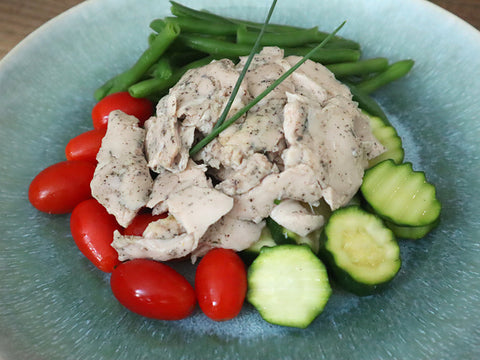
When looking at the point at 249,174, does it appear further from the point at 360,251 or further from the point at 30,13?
the point at 30,13

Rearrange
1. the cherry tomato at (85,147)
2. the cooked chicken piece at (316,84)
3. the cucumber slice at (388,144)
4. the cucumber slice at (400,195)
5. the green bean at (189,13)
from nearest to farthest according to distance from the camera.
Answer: the cucumber slice at (400,195) → the cooked chicken piece at (316,84) → the cucumber slice at (388,144) → the cherry tomato at (85,147) → the green bean at (189,13)

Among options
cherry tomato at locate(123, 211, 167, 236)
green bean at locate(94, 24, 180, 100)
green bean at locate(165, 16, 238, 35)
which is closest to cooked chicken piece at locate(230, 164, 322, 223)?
cherry tomato at locate(123, 211, 167, 236)

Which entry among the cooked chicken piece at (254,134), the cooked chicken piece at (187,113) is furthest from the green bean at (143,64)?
the cooked chicken piece at (254,134)

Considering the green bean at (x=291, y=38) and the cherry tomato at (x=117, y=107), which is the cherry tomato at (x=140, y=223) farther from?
the green bean at (x=291, y=38)

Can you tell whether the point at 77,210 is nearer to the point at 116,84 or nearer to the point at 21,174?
the point at 21,174

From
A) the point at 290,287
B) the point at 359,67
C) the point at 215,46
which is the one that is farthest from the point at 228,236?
the point at 359,67

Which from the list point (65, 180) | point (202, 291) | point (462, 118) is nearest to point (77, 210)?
point (65, 180)

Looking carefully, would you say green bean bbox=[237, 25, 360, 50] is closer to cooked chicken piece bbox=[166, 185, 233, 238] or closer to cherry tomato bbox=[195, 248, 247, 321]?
cooked chicken piece bbox=[166, 185, 233, 238]
